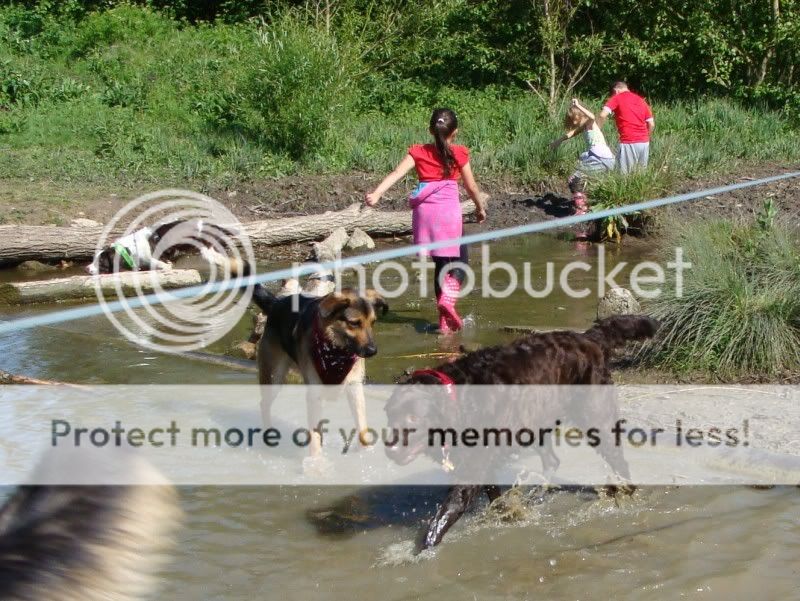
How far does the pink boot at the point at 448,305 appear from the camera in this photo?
866 centimetres

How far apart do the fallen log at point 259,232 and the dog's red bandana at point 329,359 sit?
6954 millimetres

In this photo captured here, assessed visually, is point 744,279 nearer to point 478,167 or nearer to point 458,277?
point 458,277

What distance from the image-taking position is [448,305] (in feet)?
28.6

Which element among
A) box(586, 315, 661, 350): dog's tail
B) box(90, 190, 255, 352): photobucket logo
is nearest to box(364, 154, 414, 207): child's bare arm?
box(90, 190, 255, 352): photobucket logo

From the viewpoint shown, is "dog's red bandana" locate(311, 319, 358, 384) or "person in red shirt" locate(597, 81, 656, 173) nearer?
"dog's red bandana" locate(311, 319, 358, 384)

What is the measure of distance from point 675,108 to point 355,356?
15.7 metres

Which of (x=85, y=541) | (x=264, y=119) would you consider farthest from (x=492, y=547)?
(x=264, y=119)

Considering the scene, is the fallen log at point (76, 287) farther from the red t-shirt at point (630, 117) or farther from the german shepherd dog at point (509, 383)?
the red t-shirt at point (630, 117)

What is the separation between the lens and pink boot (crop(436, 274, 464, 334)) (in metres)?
8.66

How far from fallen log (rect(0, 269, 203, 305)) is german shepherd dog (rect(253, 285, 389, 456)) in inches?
184

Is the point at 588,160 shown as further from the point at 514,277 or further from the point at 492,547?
the point at 492,547

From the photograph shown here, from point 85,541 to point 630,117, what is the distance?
514 inches

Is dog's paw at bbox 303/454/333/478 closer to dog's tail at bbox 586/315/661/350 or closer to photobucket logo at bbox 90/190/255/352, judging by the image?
photobucket logo at bbox 90/190/255/352

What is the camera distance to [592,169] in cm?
1353
